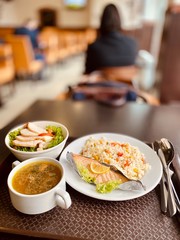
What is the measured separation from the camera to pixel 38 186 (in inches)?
21.8

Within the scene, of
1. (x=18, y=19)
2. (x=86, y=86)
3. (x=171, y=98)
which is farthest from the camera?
(x=18, y=19)

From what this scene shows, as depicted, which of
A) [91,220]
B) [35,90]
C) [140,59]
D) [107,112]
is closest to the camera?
[91,220]

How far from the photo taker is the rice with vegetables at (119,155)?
0.66m

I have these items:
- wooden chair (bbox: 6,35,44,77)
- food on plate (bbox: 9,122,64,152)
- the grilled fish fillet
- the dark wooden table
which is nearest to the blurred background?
wooden chair (bbox: 6,35,44,77)

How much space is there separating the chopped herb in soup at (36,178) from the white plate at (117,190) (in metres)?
0.05

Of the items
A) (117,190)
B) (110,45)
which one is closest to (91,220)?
(117,190)

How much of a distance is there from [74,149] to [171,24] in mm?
2727

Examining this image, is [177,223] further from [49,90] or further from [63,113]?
[49,90]

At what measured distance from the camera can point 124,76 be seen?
6.03 ft

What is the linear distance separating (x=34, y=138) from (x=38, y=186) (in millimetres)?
180

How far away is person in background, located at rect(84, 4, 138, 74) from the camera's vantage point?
181 centimetres

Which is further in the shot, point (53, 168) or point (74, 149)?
point (74, 149)

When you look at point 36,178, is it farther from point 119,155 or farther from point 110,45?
point 110,45

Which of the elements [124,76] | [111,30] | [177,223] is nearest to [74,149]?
[177,223]
